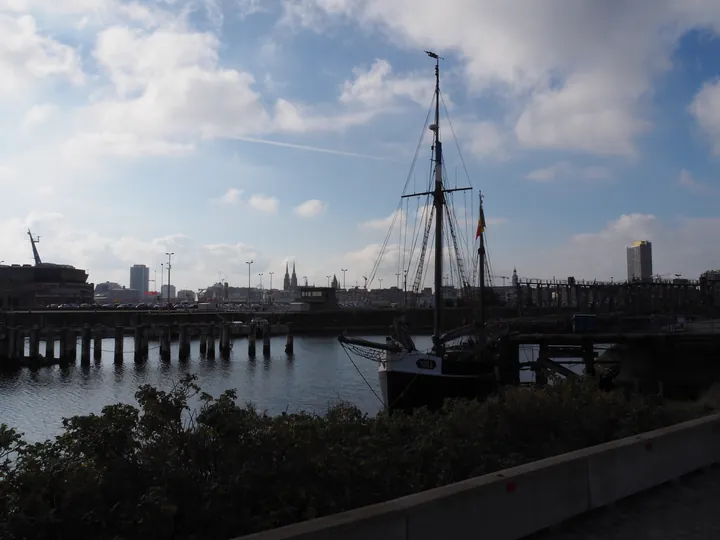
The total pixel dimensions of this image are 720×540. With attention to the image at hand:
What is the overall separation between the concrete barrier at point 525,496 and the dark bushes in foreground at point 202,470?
4.07 feet

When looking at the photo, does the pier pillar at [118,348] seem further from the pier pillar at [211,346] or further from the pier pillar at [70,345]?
the pier pillar at [211,346]

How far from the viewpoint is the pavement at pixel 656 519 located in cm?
705

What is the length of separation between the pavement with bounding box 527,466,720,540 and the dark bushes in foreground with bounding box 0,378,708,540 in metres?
1.79

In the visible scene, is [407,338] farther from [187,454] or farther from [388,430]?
[187,454]

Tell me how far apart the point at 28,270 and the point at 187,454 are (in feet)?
524

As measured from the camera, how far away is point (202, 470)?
738cm

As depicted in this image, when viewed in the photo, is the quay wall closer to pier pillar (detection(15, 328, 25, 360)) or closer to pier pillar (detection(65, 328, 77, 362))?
pier pillar (detection(65, 328, 77, 362))

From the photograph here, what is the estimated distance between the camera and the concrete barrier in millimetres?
5688

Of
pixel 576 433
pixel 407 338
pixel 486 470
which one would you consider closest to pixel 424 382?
pixel 407 338

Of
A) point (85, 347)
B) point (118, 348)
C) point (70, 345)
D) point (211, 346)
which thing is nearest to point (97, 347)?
point (70, 345)

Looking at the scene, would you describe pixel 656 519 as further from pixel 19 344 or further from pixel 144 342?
pixel 19 344

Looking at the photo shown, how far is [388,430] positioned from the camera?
33.4 ft

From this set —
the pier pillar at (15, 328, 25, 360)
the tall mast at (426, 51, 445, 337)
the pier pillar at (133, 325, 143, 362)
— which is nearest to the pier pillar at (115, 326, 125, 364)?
the pier pillar at (133, 325, 143, 362)

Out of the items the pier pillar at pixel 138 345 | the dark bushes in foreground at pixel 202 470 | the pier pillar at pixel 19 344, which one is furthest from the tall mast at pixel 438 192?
the pier pillar at pixel 19 344
